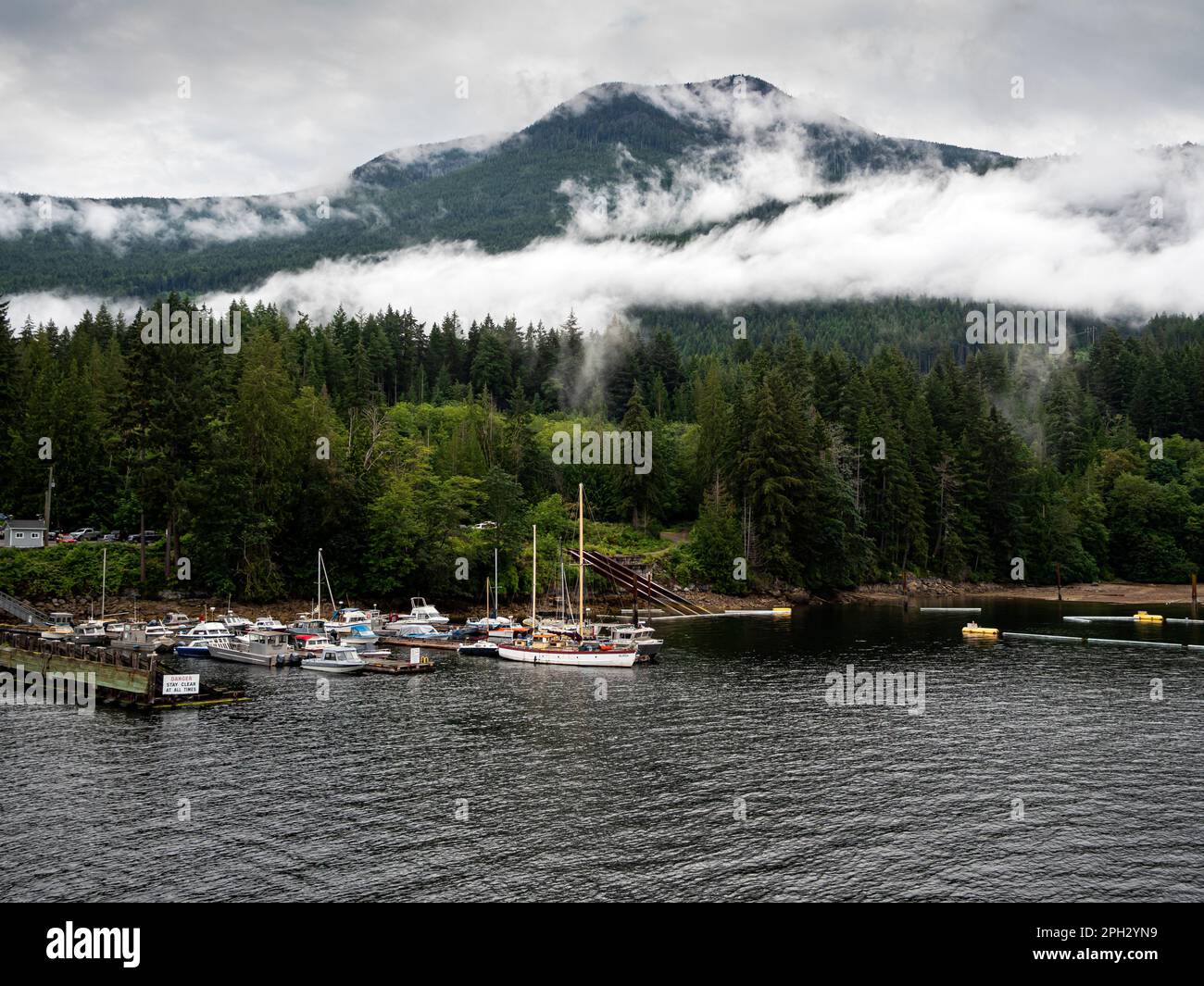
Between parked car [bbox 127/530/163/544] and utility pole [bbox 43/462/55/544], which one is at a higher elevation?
utility pole [bbox 43/462/55/544]

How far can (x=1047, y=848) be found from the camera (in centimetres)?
3581

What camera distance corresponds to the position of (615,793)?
42.4 meters

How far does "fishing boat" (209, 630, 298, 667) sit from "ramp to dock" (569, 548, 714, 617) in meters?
47.8

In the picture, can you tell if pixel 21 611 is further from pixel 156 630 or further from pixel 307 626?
pixel 307 626

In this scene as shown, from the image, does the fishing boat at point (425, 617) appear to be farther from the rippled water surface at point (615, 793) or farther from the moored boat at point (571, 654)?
the rippled water surface at point (615, 793)

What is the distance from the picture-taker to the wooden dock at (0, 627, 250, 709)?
195ft

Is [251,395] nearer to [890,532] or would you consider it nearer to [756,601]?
[756,601]

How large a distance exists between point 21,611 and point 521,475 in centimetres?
7361

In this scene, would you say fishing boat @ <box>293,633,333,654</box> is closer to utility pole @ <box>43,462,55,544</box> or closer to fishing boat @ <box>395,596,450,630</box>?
fishing boat @ <box>395,596,450,630</box>
